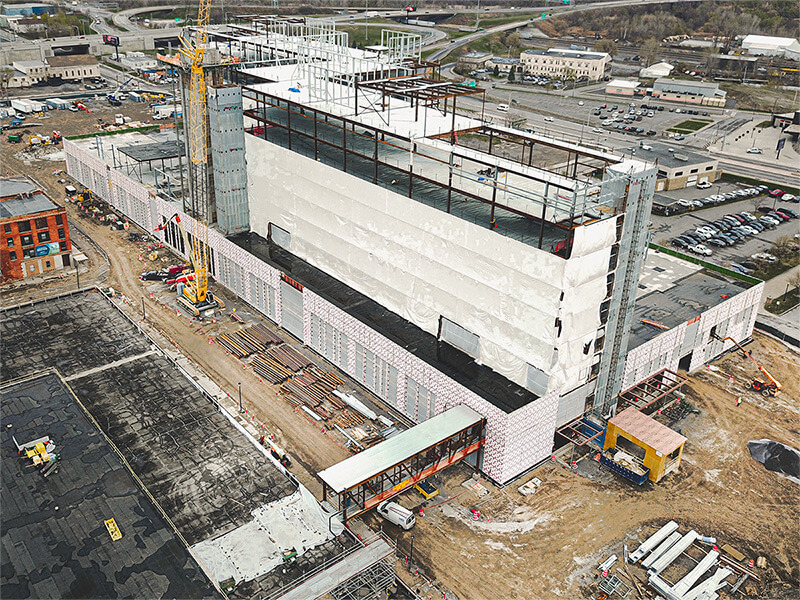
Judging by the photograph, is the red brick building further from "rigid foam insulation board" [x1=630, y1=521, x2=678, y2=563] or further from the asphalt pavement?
the asphalt pavement

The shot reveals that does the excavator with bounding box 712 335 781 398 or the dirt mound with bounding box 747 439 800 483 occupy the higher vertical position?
the excavator with bounding box 712 335 781 398

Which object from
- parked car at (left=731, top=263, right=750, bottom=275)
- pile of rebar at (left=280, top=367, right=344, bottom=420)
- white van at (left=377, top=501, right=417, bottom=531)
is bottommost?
white van at (left=377, top=501, right=417, bottom=531)

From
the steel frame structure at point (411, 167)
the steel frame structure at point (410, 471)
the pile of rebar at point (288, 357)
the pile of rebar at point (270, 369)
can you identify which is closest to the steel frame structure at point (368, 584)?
the steel frame structure at point (410, 471)

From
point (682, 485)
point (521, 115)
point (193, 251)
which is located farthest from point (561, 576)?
point (521, 115)

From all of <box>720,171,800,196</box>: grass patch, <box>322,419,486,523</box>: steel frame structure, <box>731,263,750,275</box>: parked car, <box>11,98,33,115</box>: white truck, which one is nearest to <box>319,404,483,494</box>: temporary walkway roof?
<box>322,419,486,523</box>: steel frame structure

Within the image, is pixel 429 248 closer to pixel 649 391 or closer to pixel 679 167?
pixel 649 391

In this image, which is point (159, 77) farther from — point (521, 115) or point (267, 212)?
point (267, 212)
